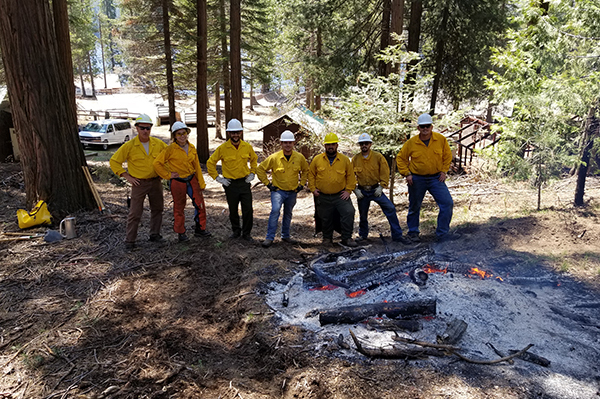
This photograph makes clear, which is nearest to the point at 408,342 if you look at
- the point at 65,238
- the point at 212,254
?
the point at 212,254

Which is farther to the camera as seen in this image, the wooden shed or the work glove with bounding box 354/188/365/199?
the wooden shed

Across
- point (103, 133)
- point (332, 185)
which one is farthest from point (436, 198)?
point (103, 133)

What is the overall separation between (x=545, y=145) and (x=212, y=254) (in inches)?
251

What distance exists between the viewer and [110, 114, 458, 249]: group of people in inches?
256

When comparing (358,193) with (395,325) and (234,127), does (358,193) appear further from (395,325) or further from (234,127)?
(395,325)

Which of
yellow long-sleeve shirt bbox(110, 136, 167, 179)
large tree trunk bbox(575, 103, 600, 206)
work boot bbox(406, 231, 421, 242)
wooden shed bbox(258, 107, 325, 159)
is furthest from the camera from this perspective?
wooden shed bbox(258, 107, 325, 159)

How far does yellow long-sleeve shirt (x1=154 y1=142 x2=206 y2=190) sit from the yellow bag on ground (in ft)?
7.70

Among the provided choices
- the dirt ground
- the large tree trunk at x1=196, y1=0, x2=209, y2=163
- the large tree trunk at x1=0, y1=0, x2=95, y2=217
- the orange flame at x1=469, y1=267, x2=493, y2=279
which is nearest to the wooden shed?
the large tree trunk at x1=196, y1=0, x2=209, y2=163

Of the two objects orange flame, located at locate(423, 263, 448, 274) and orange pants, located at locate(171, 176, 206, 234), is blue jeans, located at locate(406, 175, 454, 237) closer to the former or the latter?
orange flame, located at locate(423, 263, 448, 274)

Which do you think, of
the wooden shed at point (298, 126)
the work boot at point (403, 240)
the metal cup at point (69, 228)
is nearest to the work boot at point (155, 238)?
the metal cup at point (69, 228)

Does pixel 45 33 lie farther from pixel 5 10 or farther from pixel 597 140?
pixel 597 140

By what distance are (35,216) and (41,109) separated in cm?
187

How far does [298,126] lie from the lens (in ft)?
57.4

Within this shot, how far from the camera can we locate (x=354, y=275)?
5.20 metres
